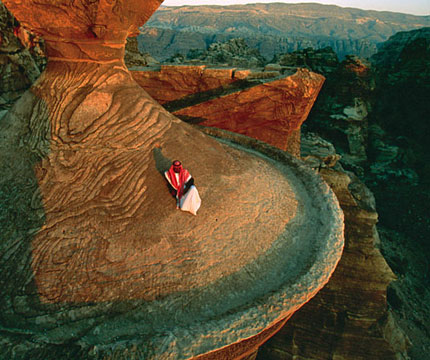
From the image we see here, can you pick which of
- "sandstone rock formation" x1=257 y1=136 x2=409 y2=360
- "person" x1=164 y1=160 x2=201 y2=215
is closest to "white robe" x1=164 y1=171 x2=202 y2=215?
"person" x1=164 y1=160 x2=201 y2=215

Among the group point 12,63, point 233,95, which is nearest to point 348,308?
point 233,95

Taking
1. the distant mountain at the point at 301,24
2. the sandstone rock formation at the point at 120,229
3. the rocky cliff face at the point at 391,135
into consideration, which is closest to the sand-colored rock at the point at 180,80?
the sandstone rock formation at the point at 120,229

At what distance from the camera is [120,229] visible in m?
1.92

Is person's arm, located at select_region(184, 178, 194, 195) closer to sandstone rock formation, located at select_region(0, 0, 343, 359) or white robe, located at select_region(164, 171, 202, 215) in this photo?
white robe, located at select_region(164, 171, 202, 215)

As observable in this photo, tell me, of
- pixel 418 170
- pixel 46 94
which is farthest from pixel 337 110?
pixel 46 94

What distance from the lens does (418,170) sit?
59.4ft

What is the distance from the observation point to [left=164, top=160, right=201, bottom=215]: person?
6.78 feet

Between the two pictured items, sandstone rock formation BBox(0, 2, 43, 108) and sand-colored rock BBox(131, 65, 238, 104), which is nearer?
sand-colored rock BBox(131, 65, 238, 104)

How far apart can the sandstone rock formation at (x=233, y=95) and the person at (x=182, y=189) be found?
104 inches

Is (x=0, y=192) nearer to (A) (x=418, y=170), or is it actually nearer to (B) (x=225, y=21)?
(A) (x=418, y=170)

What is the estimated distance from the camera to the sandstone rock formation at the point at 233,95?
4.42m

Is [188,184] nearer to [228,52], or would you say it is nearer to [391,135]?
[391,135]

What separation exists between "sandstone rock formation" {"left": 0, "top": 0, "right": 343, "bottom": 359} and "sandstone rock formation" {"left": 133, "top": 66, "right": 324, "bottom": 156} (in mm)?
2009

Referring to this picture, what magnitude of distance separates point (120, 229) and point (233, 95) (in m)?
3.10
